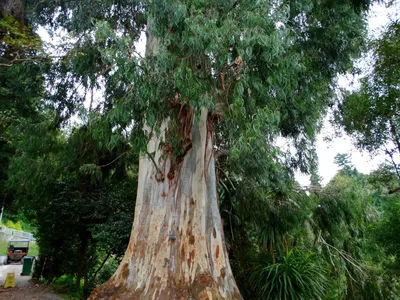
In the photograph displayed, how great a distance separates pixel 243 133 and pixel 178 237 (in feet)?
8.06

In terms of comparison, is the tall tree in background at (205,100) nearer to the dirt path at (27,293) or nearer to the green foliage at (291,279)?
the green foliage at (291,279)

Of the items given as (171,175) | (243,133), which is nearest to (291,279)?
(171,175)

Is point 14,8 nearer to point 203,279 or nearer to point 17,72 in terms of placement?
point 17,72

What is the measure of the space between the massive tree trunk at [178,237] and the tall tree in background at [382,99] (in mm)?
2866

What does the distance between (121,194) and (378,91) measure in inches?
266

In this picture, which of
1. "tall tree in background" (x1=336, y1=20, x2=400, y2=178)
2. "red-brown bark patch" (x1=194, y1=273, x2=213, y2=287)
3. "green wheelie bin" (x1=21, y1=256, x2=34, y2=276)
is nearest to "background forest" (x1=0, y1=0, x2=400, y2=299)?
"tall tree in background" (x1=336, y1=20, x2=400, y2=178)

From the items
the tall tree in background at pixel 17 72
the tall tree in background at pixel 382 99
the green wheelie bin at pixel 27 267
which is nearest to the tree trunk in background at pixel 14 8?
the tall tree in background at pixel 17 72

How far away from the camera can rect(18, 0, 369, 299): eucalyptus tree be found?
4.88 meters

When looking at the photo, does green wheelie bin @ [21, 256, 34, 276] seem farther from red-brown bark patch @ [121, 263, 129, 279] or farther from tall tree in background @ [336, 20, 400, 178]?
tall tree in background @ [336, 20, 400, 178]

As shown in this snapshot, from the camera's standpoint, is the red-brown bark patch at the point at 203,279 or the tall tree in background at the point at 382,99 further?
the red-brown bark patch at the point at 203,279

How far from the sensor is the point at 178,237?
6293 millimetres

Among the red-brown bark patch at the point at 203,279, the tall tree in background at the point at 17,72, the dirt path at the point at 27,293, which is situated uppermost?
the tall tree in background at the point at 17,72

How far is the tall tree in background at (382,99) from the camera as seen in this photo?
480 centimetres

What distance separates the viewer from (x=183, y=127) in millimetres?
6613
